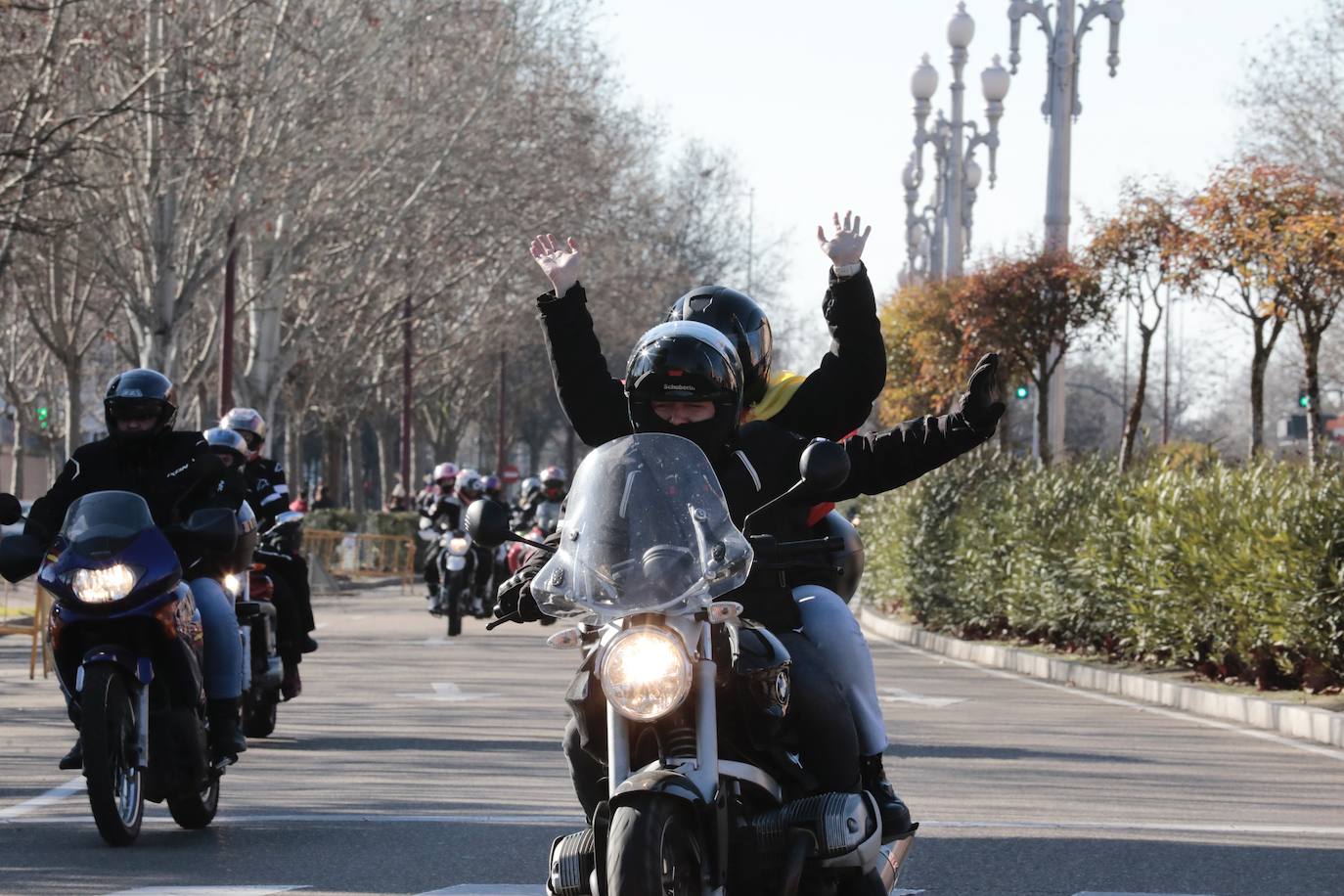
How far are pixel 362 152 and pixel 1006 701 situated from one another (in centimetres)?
2443

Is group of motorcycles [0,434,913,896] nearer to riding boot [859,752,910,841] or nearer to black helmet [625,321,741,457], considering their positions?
riding boot [859,752,910,841]

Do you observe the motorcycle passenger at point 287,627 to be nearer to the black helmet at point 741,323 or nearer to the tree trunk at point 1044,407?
the black helmet at point 741,323

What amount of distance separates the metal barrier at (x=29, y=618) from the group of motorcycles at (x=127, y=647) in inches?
269

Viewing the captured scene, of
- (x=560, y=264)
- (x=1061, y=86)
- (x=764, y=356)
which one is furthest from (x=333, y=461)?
(x=764, y=356)

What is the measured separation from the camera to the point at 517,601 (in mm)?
5711

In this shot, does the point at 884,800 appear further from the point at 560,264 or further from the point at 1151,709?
the point at 1151,709

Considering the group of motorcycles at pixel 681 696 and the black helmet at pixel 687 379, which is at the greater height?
the black helmet at pixel 687 379

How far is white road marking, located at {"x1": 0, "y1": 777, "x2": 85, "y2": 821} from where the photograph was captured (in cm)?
933

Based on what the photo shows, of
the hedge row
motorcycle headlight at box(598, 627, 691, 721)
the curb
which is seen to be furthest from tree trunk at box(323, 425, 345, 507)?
motorcycle headlight at box(598, 627, 691, 721)

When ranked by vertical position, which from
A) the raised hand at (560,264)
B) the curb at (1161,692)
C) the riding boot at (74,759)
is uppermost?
the raised hand at (560,264)

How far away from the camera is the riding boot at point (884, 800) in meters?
6.11

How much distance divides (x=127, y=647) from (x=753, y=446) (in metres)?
3.28

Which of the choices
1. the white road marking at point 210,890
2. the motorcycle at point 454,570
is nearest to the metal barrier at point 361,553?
the motorcycle at point 454,570

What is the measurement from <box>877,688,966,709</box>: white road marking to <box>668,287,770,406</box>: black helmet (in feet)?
28.6
